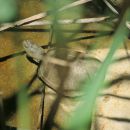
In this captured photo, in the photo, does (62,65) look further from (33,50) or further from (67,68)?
(33,50)

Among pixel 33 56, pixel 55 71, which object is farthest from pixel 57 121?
pixel 33 56

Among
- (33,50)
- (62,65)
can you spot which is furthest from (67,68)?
(33,50)

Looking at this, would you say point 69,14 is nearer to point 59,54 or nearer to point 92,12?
point 92,12

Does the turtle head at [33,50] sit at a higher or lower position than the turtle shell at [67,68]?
higher

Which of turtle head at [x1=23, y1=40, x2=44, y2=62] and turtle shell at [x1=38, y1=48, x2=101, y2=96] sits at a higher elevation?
turtle head at [x1=23, y1=40, x2=44, y2=62]

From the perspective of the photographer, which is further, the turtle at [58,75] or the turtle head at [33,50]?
the turtle head at [33,50]

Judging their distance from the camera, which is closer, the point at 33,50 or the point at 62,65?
the point at 62,65

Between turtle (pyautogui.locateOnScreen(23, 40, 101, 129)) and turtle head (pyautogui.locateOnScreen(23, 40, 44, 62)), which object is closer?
turtle (pyautogui.locateOnScreen(23, 40, 101, 129))
